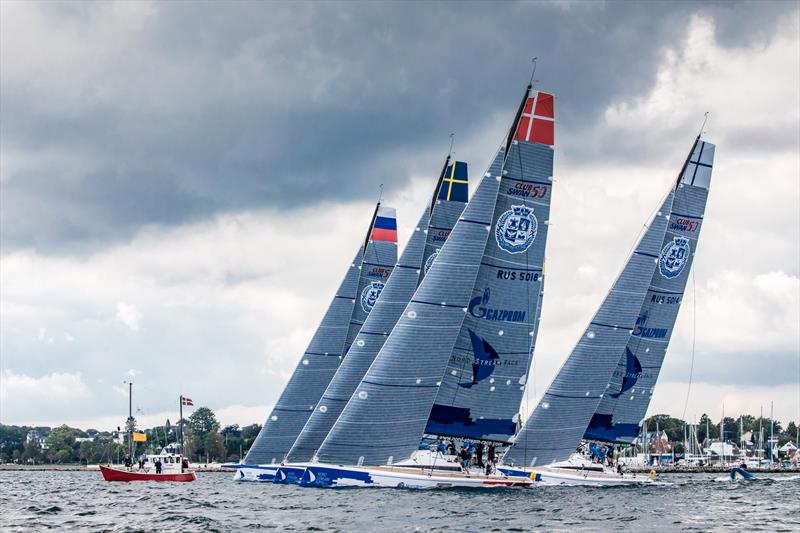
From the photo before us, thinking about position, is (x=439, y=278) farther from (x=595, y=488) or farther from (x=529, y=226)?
(x=595, y=488)

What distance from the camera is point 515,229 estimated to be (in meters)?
48.8

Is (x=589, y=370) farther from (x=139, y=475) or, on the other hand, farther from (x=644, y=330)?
(x=139, y=475)

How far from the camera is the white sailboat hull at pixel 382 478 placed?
4506 centimetres

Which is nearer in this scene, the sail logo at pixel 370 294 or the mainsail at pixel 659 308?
the mainsail at pixel 659 308

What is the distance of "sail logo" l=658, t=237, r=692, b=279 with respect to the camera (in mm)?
60406

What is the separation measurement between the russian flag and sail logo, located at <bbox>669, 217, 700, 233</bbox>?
15.1 m

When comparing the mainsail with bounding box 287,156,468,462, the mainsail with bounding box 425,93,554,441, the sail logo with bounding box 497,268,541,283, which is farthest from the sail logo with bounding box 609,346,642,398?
the sail logo with bounding box 497,268,541,283

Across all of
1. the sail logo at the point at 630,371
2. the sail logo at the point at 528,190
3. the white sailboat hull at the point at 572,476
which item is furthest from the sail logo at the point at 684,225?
the sail logo at the point at 528,190

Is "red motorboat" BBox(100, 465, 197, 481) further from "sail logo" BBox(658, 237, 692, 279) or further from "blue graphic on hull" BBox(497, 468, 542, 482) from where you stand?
"sail logo" BBox(658, 237, 692, 279)

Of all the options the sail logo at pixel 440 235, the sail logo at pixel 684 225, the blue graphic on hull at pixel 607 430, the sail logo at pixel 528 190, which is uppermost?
the sail logo at pixel 684 225

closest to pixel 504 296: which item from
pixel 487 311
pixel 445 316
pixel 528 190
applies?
pixel 487 311

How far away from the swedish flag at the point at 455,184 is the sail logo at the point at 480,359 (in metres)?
10.9

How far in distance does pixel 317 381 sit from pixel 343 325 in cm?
340

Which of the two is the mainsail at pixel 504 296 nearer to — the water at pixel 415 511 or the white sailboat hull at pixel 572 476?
the white sailboat hull at pixel 572 476
